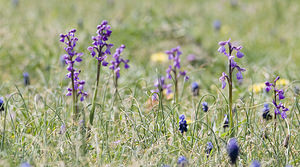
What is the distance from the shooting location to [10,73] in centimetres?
488

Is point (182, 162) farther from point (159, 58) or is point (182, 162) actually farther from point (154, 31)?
point (154, 31)

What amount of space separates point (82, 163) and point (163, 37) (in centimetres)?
398

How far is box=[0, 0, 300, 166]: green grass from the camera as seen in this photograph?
253 centimetres

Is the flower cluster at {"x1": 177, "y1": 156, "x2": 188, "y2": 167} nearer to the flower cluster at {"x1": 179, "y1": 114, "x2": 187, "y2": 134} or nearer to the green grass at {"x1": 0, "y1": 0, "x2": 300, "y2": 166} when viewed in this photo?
the green grass at {"x1": 0, "y1": 0, "x2": 300, "y2": 166}

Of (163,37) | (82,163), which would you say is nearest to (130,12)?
(163,37)

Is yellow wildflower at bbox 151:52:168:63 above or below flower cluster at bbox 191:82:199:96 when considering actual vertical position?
above

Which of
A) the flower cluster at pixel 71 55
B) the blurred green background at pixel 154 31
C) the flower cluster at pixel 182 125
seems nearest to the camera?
the flower cluster at pixel 71 55

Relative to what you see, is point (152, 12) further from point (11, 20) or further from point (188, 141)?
point (188, 141)

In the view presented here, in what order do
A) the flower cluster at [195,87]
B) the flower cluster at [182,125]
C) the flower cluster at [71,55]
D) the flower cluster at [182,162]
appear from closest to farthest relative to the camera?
1. the flower cluster at [182,162]
2. the flower cluster at [71,55]
3. the flower cluster at [182,125]
4. the flower cluster at [195,87]

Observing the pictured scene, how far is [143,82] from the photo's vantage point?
4613 mm

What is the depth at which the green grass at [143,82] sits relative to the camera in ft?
8.30

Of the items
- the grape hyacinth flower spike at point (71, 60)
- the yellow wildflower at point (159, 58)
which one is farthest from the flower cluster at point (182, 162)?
the yellow wildflower at point (159, 58)

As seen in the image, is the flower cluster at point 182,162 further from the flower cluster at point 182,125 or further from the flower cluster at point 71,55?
the flower cluster at point 71,55

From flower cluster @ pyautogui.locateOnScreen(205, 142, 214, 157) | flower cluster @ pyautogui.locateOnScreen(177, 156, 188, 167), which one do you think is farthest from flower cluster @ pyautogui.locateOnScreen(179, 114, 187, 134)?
flower cluster @ pyautogui.locateOnScreen(177, 156, 188, 167)
